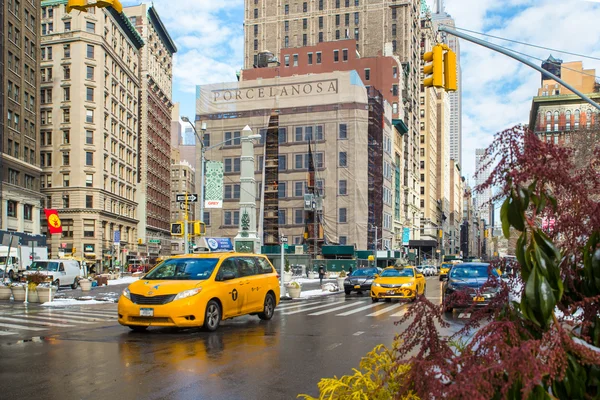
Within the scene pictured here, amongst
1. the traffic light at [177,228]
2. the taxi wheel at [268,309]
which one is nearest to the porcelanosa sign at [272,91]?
the traffic light at [177,228]

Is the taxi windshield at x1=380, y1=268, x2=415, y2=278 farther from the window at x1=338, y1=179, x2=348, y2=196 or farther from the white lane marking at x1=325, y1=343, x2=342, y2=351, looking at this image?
the window at x1=338, y1=179, x2=348, y2=196

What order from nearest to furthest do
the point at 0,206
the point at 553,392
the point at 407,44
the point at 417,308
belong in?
the point at 553,392
the point at 417,308
the point at 0,206
the point at 407,44

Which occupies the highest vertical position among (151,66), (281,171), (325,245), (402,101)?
(151,66)

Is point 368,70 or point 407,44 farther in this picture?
point 407,44

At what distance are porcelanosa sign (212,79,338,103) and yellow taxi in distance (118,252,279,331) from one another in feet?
207

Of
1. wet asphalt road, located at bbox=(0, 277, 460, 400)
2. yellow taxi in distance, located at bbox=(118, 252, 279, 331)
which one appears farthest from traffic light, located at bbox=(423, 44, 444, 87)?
yellow taxi in distance, located at bbox=(118, 252, 279, 331)

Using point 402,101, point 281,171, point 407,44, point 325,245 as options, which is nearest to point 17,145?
point 281,171

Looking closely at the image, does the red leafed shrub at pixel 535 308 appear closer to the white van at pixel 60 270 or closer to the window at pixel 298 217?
the white van at pixel 60 270

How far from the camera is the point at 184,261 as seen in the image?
1474 centimetres

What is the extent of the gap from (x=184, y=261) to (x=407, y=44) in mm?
103125

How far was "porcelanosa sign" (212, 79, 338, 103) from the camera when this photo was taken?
77.3m

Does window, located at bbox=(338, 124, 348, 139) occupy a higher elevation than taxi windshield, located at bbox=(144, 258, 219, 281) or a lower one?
higher

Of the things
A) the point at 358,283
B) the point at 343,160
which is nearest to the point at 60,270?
the point at 358,283

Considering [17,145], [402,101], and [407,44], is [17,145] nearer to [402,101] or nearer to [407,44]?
[402,101]
